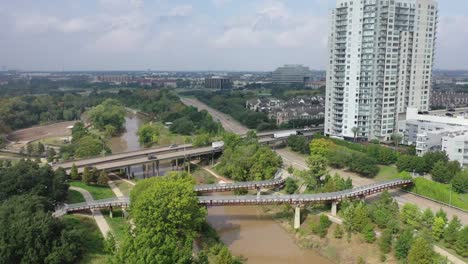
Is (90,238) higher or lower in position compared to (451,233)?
lower

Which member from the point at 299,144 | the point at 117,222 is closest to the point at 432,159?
the point at 299,144

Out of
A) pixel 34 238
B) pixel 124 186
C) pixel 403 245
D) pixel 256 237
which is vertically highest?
pixel 34 238

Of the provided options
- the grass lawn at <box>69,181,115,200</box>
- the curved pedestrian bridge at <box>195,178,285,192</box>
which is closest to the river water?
the curved pedestrian bridge at <box>195,178,285,192</box>

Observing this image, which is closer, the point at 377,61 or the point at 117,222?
the point at 117,222

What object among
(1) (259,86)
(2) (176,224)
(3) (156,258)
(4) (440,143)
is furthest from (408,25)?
(1) (259,86)

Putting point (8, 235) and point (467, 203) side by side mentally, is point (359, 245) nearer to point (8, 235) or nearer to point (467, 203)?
point (467, 203)

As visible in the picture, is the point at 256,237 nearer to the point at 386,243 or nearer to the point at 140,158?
the point at 386,243
